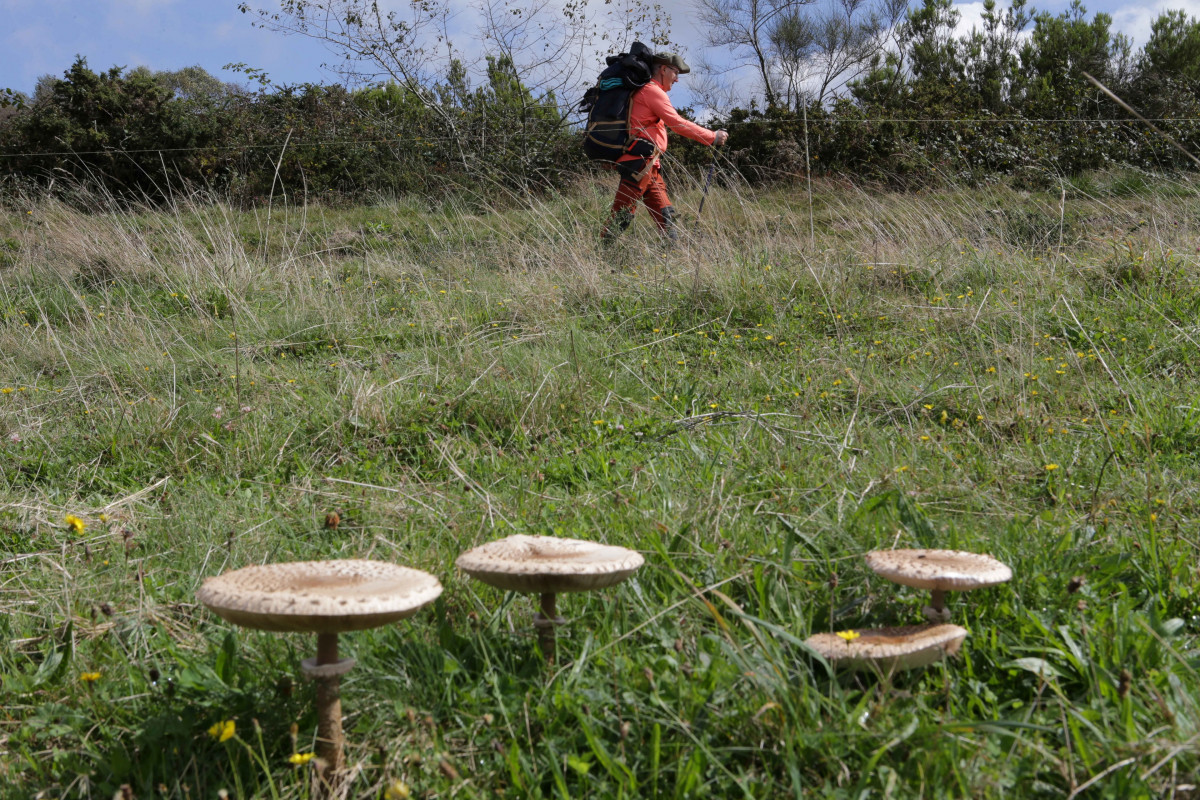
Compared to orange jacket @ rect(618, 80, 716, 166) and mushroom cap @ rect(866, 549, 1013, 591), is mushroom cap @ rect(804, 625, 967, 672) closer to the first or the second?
mushroom cap @ rect(866, 549, 1013, 591)

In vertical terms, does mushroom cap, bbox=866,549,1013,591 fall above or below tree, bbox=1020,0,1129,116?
below

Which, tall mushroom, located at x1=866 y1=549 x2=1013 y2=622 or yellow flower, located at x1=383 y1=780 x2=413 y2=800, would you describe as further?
tall mushroom, located at x1=866 y1=549 x2=1013 y2=622

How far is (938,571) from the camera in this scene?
171cm

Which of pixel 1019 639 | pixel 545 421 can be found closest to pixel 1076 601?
pixel 1019 639

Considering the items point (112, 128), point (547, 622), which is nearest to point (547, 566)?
point (547, 622)

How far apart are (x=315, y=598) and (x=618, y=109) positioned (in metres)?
6.65

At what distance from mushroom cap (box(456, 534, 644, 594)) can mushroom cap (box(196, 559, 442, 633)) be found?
0.38ft

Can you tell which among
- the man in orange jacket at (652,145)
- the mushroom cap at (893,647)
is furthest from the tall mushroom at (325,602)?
the man in orange jacket at (652,145)

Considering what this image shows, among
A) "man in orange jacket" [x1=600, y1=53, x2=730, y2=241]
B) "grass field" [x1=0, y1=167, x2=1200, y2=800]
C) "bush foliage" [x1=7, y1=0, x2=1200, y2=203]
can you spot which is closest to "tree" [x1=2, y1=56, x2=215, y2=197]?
"bush foliage" [x1=7, y1=0, x2=1200, y2=203]

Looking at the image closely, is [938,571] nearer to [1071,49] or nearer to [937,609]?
[937,609]

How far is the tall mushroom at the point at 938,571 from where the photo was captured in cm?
169

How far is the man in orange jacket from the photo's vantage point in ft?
23.3

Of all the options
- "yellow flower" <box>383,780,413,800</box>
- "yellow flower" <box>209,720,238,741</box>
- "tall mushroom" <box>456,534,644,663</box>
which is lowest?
"yellow flower" <box>383,780,413,800</box>

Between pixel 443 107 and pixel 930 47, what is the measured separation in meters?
11.2
